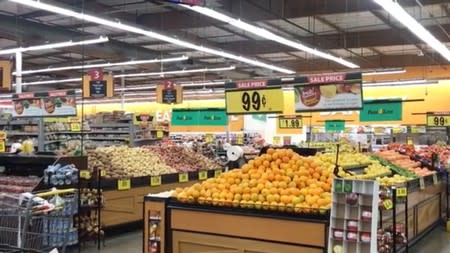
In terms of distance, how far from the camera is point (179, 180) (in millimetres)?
9523

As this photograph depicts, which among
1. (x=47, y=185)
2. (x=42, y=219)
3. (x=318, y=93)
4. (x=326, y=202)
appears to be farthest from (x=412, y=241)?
(x=42, y=219)

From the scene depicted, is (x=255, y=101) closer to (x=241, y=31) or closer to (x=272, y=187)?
(x=272, y=187)

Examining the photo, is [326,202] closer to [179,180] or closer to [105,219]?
[105,219]

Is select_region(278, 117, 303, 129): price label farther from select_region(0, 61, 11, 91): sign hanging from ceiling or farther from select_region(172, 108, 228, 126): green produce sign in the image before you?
select_region(0, 61, 11, 91): sign hanging from ceiling

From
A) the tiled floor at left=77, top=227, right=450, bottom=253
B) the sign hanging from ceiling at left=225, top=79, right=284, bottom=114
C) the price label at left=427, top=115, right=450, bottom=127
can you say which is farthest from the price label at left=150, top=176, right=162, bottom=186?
the price label at left=427, top=115, right=450, bottom=127

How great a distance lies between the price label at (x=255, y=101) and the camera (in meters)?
9.25

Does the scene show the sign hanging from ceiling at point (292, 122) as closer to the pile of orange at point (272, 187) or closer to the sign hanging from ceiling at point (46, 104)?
the sign hanging from ceiling at point (46, 104)

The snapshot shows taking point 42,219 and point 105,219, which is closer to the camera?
point 42,219

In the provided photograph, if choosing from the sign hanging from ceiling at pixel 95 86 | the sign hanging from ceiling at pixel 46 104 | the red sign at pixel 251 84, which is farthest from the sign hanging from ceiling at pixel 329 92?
the sign hanging from ceiling at pixel 95 86

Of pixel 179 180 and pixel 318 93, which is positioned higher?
pixel 318 93

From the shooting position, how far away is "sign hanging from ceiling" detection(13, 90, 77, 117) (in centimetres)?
1018

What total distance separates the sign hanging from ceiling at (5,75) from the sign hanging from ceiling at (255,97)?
6.52 metres

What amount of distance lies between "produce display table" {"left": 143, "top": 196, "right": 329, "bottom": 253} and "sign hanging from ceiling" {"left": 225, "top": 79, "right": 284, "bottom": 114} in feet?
14.7

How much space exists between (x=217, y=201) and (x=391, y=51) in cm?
1748
